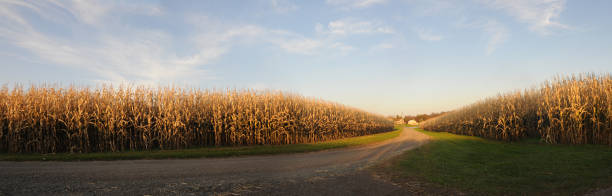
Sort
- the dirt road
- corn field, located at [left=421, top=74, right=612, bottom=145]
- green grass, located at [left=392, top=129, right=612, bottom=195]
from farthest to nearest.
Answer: corn field, located at [left=421, top=74, right=612, bottom=145] < the dirt road < green grass, located at [left=392, top=129, right=612, bottom=195]

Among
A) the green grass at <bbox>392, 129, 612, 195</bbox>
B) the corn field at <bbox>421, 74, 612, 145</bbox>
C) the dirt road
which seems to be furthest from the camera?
the corn field at <bbox>421, 74, 612, 145</bbox>

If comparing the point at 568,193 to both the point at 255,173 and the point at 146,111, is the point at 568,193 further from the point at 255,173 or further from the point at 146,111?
the point at 146,111

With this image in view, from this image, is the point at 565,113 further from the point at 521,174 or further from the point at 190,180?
the point at 190,180

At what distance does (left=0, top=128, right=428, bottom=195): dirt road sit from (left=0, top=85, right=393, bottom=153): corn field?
498 centimetres

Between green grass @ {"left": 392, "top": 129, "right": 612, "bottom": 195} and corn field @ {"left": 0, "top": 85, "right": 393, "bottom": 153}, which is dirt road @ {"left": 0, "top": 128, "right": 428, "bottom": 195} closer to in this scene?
green grass @ {"left": 392, "top": 129, "right": 612, "bottom": 195}

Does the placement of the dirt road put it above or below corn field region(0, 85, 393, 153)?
below

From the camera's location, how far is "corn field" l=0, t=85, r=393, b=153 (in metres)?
15.0

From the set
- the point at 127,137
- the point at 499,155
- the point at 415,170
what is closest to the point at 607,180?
the point at 415,170

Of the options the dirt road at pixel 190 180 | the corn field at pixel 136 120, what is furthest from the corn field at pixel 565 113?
the corn field at pixel 136 120

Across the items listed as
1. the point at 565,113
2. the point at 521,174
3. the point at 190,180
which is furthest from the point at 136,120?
the point at 565,113

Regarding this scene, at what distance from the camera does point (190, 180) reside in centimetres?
783

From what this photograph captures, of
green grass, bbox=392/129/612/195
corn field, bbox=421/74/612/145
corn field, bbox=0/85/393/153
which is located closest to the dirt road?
green grass, bbox=392/129/612/195

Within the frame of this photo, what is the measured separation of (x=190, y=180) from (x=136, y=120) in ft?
34.6

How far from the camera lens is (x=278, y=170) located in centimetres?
951
